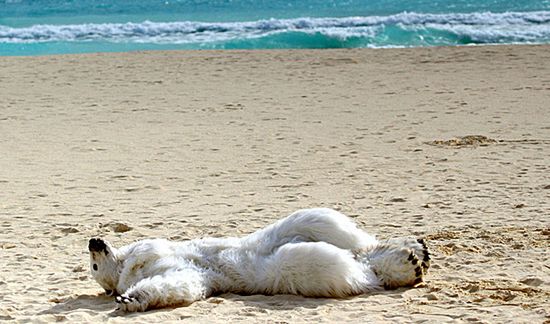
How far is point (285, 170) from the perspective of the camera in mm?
10664

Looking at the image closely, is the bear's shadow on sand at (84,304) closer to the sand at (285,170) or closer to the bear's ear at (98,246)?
the sand at (285,170)

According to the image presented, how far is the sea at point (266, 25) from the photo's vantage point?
28969 mm

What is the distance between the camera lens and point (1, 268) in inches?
277

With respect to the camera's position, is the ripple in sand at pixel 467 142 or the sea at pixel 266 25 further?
the sea at pixel 266 25

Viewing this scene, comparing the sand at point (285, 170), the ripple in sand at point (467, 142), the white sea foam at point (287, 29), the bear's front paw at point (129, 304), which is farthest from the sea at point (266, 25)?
the bear's front paw at point (129, 304)

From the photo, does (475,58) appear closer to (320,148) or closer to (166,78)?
(166,78)

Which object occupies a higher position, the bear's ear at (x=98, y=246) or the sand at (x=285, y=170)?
the bear's ear at (x=98, y=246)

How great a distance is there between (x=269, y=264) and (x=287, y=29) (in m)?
27.5

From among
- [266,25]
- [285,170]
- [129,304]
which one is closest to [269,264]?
[129,304]

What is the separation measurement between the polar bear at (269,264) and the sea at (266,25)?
71.7 feet

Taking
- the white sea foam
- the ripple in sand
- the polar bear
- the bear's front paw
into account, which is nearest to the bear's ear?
the polar bear

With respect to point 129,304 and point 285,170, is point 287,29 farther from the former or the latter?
point 129,304

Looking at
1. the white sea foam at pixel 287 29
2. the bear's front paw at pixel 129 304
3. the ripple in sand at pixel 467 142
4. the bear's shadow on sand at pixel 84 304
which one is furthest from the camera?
the white sea foam at pixel 287 29

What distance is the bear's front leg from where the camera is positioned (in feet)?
18.9
